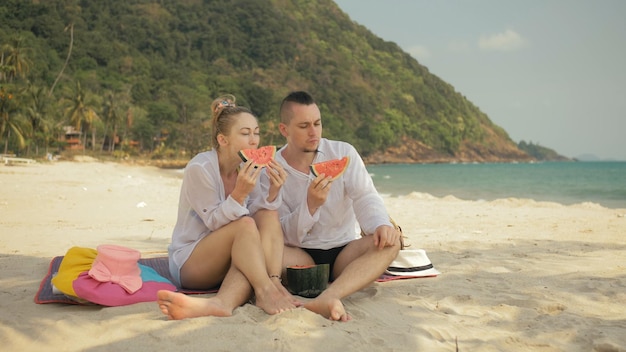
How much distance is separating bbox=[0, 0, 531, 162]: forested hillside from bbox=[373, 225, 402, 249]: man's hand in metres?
41.7

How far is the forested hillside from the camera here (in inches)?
2372

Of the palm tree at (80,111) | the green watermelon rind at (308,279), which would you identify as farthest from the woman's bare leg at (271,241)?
the palm tree at (80,111)

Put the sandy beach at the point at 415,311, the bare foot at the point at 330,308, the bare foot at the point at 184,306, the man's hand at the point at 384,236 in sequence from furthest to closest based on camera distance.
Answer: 1. the man's hand at the point at 384,236
2. the bare foot at the point at 330,308
3. the bare foot at the point at 184,306
4. the sandy beach at the point at 415,311

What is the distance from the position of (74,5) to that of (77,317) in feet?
306

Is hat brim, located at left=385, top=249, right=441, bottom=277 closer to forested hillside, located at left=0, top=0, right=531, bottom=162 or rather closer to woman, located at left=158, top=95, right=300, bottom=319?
woman, located at left=158, top=95, right=300, bottom=319

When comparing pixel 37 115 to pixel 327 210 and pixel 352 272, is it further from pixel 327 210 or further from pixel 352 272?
pixel 352 272

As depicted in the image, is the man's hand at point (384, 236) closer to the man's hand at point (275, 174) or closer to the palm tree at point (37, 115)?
the man's hand at point (275, 174)

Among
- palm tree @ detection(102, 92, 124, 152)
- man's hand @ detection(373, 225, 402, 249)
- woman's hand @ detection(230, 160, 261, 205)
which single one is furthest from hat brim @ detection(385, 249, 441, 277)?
palm tree @ detection(102, 92, 124, 152)

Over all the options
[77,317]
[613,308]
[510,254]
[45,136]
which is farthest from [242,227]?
[45,136]

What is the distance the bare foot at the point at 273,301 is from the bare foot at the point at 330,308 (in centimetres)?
13

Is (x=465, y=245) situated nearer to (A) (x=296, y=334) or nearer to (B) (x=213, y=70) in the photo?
(A) (x=296, y=334)

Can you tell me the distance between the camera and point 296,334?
280 cm

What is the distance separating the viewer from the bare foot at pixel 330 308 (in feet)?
10.1

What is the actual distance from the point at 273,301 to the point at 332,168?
106 cm
